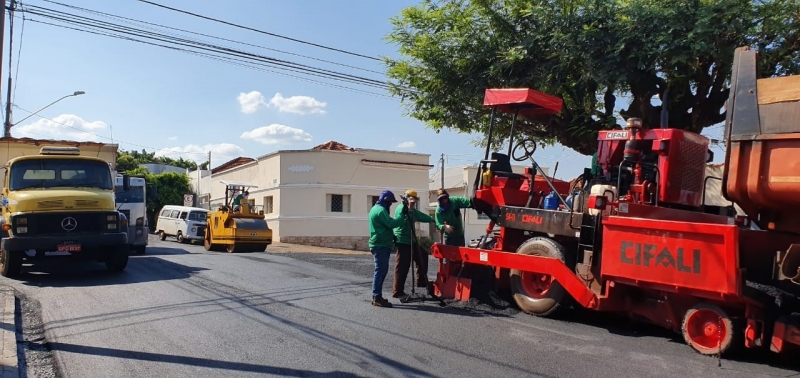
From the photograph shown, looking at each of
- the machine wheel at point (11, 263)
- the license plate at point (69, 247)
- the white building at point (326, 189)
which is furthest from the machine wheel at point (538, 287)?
the white building at point (326, 189)

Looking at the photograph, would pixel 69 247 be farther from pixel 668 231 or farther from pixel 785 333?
pixel 785 333

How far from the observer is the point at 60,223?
11.3 metres

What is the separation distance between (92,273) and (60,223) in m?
1.24

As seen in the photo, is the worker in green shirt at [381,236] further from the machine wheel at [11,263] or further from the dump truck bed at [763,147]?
the machine wheel at [11,263]

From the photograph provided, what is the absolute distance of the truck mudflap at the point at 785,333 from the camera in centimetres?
554

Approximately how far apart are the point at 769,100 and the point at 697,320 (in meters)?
2.16

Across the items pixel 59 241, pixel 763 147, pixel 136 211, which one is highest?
pixel 763 147

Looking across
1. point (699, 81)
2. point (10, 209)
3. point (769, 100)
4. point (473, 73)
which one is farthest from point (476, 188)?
point (10, 209)

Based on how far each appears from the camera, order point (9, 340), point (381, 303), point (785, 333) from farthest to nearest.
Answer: point (381, 303) < point (9, 340) < point (785, 333)

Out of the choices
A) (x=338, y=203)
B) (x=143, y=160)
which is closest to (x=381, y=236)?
(x=338, y=203)

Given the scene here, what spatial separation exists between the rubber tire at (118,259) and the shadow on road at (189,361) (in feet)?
18.7

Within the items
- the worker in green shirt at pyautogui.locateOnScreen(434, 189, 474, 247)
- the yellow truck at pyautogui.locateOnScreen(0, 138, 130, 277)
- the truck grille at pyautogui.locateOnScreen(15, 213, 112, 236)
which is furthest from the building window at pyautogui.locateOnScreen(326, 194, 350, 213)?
the worker in green shirt at pyautogui.locateOnScreen(434, 189, 474, 247)

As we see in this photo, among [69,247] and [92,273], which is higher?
[69,247]

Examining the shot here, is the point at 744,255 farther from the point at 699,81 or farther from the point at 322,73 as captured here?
the point at 322,73
